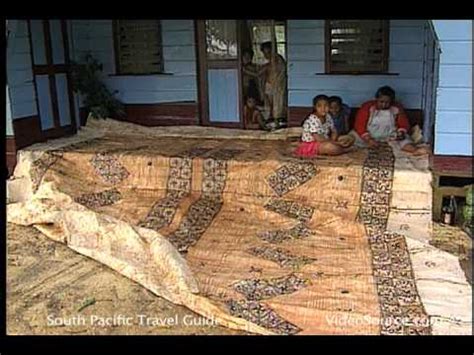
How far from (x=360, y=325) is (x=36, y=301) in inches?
68.5

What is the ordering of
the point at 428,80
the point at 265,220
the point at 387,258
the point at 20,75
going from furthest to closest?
the point at 20,75, the point at 428,80, the point at 265,220, the point at 387,258

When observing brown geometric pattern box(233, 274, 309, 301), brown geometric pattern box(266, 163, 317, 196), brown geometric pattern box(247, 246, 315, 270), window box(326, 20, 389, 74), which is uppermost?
window box(326, 20, 389, 74)

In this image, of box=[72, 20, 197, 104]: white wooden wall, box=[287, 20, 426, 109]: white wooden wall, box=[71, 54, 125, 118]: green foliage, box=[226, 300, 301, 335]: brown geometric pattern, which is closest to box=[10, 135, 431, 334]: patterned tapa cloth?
box=[226, 300, 301, 335]: brown geometric pattern

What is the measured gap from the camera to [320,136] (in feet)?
16.8

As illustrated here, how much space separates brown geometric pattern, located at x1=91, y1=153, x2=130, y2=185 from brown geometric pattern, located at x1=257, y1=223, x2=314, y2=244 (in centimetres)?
151

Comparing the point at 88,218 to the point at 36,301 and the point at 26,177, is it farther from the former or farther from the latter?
the point at 26,177

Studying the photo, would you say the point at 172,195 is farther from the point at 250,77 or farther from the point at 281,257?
the point at 250,77

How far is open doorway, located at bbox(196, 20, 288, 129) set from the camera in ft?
22.0

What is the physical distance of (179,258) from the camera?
357 centimetres

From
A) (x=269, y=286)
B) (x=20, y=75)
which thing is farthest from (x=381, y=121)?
(x=20, y=75)

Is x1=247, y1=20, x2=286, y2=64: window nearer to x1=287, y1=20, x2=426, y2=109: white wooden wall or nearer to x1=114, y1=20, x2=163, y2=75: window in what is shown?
x1=287, y1=20, x2=426, y2=109: white wooden wall

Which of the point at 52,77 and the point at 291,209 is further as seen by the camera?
the point at 52,77

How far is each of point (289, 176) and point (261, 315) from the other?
5.93ft
